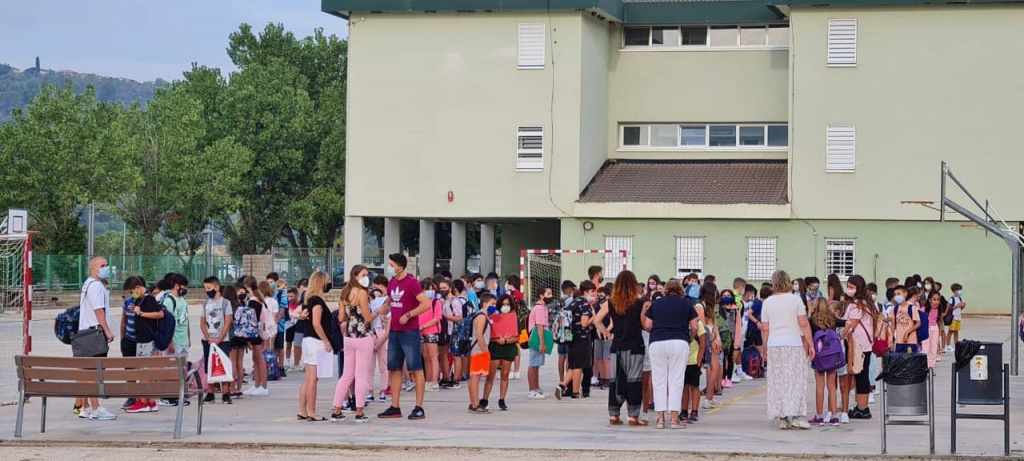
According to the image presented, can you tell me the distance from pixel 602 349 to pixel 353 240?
2705cm

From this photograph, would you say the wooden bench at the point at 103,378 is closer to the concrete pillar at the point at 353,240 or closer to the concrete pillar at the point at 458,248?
the concrete pillar at the point at 353,240

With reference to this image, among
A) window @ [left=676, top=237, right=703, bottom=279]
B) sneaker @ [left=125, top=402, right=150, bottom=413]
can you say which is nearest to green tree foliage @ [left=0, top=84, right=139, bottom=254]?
window @ [left=676, top=237, right=703, bottom=279]

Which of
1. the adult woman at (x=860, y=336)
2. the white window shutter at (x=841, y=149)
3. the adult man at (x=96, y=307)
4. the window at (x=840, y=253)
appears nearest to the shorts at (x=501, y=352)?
the adult woman at (x=860, y=336)

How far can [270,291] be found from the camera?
22.5 m

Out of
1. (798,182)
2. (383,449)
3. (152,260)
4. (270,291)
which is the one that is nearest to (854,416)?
(383,449)

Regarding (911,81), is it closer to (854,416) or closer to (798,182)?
(798,182)

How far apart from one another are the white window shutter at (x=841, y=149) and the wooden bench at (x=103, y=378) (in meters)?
31.7

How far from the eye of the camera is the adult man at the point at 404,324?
54.7 ft

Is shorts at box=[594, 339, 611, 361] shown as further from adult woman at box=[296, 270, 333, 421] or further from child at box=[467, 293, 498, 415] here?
adult woman at box=[296, 270, 333, 421]

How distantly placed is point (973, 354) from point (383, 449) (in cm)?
556

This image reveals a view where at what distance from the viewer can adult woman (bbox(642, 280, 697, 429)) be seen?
15836 millimetres

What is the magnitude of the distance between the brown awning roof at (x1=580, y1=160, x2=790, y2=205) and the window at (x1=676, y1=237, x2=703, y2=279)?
1.26m

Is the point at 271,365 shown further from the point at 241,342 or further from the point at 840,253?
the point at 840,253

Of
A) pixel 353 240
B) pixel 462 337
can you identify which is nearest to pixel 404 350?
pixel 462 337
